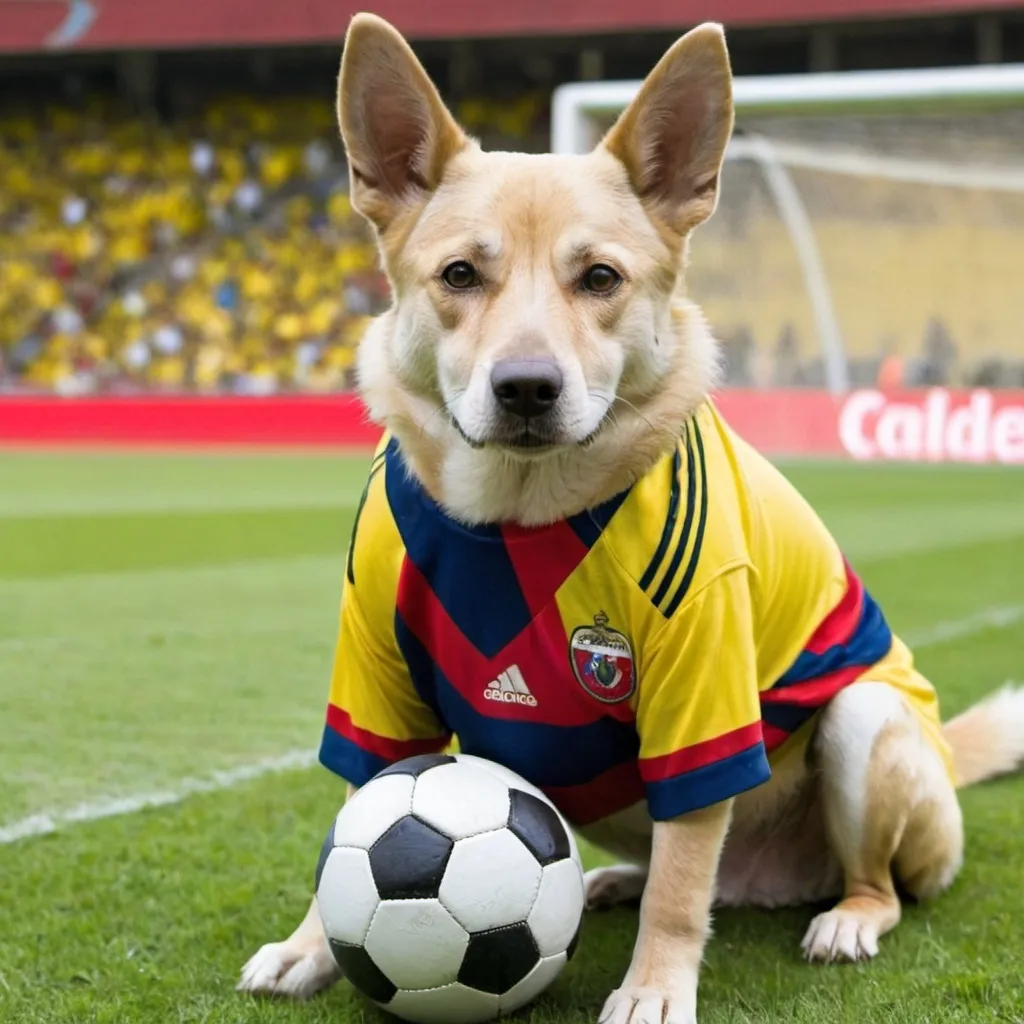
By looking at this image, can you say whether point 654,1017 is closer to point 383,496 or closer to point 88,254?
point 383,496

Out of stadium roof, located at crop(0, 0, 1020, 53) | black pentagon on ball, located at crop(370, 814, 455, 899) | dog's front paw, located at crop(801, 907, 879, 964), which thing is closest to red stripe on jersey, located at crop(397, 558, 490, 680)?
black pentagon on ball, located at crop(370, 814, 455, 899)

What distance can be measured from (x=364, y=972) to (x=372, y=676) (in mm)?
617

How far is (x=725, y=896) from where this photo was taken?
10.5 ft

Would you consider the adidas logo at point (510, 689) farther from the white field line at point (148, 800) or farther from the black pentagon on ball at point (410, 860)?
the white field line at point (148, 800)

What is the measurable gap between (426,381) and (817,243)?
42.8 ft

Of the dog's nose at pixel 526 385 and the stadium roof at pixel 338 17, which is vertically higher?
the dog's nose at pixel 526 385

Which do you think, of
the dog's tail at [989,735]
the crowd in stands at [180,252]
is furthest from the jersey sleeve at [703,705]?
the crowd in stands at [180,252]

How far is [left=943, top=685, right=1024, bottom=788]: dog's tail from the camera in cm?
382

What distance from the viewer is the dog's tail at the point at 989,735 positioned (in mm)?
3816

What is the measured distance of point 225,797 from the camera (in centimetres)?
389

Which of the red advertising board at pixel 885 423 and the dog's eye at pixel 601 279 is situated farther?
the red advertising board at pixel 885 423

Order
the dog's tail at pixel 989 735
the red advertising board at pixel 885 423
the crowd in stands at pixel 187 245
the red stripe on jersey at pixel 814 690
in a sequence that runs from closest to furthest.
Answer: the red stripe on jersey at pixel 814 690 → the dog's tail at pixel 989 735 → the red advertising board at pixel 885 423 → the crowd in stands at pixel 187 245

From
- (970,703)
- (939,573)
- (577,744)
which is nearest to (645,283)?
(577,744)

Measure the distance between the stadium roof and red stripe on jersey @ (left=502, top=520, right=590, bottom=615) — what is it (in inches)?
691
